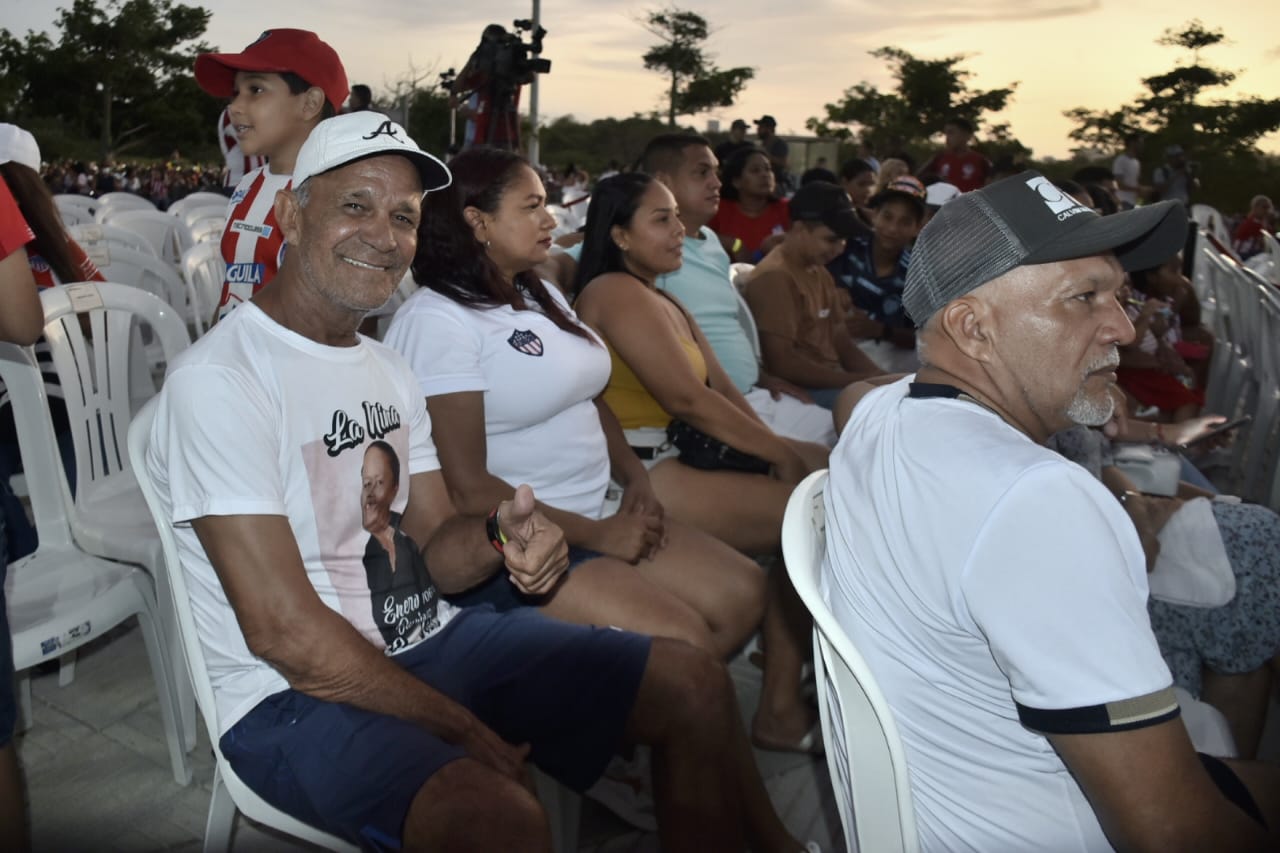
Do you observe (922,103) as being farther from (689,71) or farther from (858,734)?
(858,734)

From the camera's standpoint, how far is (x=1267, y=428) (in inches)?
166

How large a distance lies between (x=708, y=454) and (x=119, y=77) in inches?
1904

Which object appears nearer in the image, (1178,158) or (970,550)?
(970,550)

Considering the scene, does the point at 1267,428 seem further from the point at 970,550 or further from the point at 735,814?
the point at 970,550

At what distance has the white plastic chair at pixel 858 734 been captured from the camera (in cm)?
126

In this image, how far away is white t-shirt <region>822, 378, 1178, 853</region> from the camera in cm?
111

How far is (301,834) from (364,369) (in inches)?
32.7

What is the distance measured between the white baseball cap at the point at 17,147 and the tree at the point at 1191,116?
33063mm

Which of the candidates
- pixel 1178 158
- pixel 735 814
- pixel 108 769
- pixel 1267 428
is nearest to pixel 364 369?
pixel 735 814

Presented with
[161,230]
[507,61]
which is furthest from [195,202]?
[507,61]

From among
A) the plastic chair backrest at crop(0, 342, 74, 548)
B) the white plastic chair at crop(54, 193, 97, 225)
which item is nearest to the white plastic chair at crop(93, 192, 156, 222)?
the white plastic chair at crop(54, 193, 97, 225)

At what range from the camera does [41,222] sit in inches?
120

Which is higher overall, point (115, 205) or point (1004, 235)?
point (1004, 235)

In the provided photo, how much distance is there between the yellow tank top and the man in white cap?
114 centimetres
